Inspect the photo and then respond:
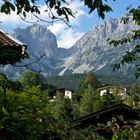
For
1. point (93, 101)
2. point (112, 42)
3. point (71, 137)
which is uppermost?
point (93, 101)

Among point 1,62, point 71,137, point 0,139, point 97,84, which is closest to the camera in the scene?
point 71,137

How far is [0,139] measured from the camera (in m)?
2.54

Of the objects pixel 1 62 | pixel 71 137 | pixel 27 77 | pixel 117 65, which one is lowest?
pixel 71 137

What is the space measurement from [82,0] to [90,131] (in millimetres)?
1551

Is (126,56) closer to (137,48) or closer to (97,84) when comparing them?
(137,48)

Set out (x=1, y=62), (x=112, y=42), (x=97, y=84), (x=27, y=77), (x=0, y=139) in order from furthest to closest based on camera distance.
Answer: (x=97, y=84)
(x=27, y=77)
(x=112, y=42)
(x=1, y=62)
(x=0, y=139)

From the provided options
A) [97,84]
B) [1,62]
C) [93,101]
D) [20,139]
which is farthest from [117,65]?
[97,84]

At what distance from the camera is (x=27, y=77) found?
158000mm

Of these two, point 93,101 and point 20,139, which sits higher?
point 93,101

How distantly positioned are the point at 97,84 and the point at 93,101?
4899 centimetres

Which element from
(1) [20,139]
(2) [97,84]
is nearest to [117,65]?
(1) [20,139]

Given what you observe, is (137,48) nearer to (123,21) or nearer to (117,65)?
(117,65)

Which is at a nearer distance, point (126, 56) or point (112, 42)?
point (126, 56)

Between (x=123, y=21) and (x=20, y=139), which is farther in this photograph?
(x=123, y=21)
